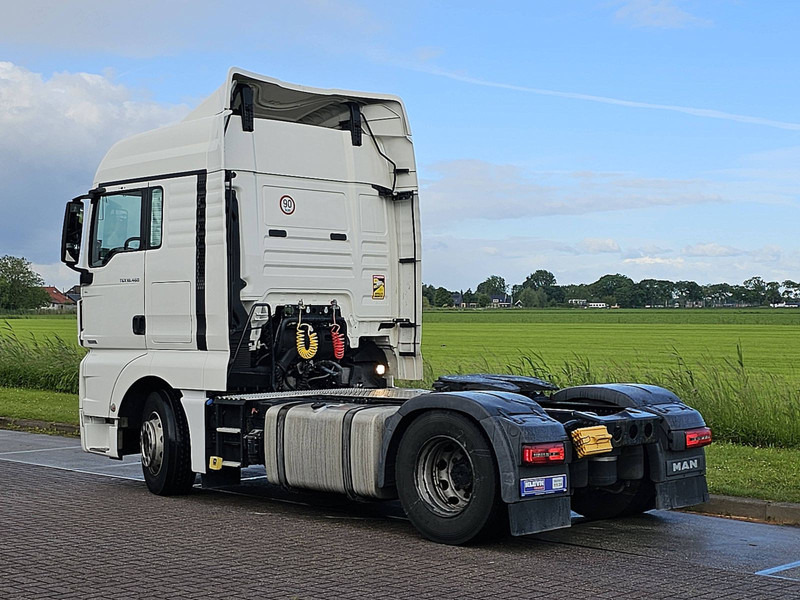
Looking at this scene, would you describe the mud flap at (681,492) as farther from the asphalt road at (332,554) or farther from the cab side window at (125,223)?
the cab side window at (125,223)

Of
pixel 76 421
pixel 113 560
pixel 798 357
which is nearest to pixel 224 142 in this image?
pixel 113 560

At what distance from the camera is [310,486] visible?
952 cm

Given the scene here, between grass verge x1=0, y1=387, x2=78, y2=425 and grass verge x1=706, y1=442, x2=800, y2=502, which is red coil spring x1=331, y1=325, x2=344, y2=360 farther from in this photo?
grass verge x1=0, y1=387, x2=78, y2=425

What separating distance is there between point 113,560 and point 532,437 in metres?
2.95

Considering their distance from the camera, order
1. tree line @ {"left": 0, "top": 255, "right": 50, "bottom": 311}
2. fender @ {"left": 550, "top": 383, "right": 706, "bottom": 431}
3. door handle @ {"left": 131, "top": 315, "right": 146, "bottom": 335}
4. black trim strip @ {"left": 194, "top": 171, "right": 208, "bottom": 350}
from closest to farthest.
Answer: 1. fender @ {"left": 550, "top": 383, "right": 706, "bottom": 431}
2. black trim strip @ {"left": 194, "top": 171, "right": 208, "bottom": 350}
3. door handle @ {"left": 131, "top": 315, "right": 146, "bottom": 335}
4. tree line @ {"left": 0, "top": 255, "right": 50, "bottom": 311}

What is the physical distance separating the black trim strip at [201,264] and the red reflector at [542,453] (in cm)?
383

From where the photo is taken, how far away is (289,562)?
25.6 feet

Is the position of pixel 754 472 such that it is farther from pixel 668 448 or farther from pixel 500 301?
pixel 500 301

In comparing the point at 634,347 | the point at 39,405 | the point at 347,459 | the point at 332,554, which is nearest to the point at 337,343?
the point at 347,459

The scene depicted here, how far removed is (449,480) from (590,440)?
1093 millimetres

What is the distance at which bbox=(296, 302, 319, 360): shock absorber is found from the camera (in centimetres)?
1091

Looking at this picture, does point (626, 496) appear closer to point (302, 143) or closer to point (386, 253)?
point (386, 253)

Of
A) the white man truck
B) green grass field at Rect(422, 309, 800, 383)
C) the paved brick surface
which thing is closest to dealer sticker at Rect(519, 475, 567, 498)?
the white man truck

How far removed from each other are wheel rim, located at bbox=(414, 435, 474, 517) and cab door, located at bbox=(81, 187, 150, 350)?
390cm
